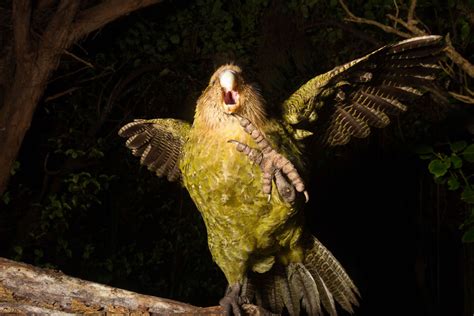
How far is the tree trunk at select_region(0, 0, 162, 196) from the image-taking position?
2.73m

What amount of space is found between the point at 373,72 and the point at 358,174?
169 centimetres

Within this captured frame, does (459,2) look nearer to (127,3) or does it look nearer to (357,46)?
(357,46)

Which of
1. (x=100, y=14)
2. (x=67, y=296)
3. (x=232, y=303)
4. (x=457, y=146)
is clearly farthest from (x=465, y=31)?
(x=67, y=296)

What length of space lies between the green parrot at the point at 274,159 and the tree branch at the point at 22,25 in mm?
641

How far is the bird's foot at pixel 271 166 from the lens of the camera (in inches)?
72.1

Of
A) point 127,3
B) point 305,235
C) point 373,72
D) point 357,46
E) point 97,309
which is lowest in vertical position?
point 97,309

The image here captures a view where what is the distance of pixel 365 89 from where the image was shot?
2.39 m

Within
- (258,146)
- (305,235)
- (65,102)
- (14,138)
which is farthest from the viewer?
(65,102)

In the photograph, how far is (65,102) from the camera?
3.75m

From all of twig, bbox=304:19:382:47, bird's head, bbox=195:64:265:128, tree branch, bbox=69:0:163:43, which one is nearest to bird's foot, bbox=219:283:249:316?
bird's head, bbox=195:64:265:128

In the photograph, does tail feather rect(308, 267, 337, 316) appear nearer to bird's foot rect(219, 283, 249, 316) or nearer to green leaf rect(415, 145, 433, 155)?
bird's foot rect(219, 283, 249, 316)

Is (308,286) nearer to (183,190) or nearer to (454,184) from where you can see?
(454,184)

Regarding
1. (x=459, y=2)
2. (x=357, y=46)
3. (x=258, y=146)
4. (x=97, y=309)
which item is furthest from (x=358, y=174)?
(x=97, y=309)

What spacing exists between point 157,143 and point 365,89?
1.00m
